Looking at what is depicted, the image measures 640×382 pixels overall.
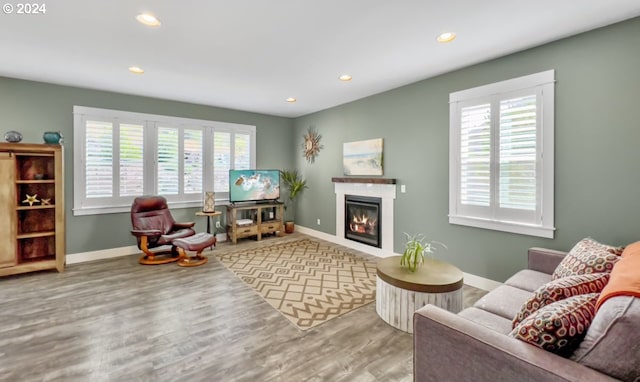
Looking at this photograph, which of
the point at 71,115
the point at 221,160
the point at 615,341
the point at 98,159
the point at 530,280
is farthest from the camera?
the point at 221,160

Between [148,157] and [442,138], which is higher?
[442,138]

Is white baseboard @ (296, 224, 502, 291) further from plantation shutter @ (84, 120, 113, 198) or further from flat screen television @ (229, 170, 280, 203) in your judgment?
plantation shutter @ (84, 120, 113, 198)

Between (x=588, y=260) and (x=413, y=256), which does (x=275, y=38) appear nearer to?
(x=413, y=256)

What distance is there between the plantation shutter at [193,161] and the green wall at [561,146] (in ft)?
11.0

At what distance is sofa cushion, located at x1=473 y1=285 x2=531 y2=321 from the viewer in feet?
6.25

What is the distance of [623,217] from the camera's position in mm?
2545

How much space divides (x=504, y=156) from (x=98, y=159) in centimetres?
583

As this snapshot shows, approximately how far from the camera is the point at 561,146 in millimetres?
2869

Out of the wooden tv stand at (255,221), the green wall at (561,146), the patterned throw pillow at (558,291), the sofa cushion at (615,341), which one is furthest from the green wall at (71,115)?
the sofa cushion at (615,341)

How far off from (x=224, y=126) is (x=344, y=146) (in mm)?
2493

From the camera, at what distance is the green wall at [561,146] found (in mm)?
2535

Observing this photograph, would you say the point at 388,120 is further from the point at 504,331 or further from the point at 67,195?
the point at 67,195

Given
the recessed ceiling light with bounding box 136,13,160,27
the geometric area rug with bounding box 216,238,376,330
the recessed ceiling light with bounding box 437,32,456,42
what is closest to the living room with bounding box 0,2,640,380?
the geometric area rug with bounding box 216,238,376,330

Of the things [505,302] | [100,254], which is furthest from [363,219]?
[100,254]
